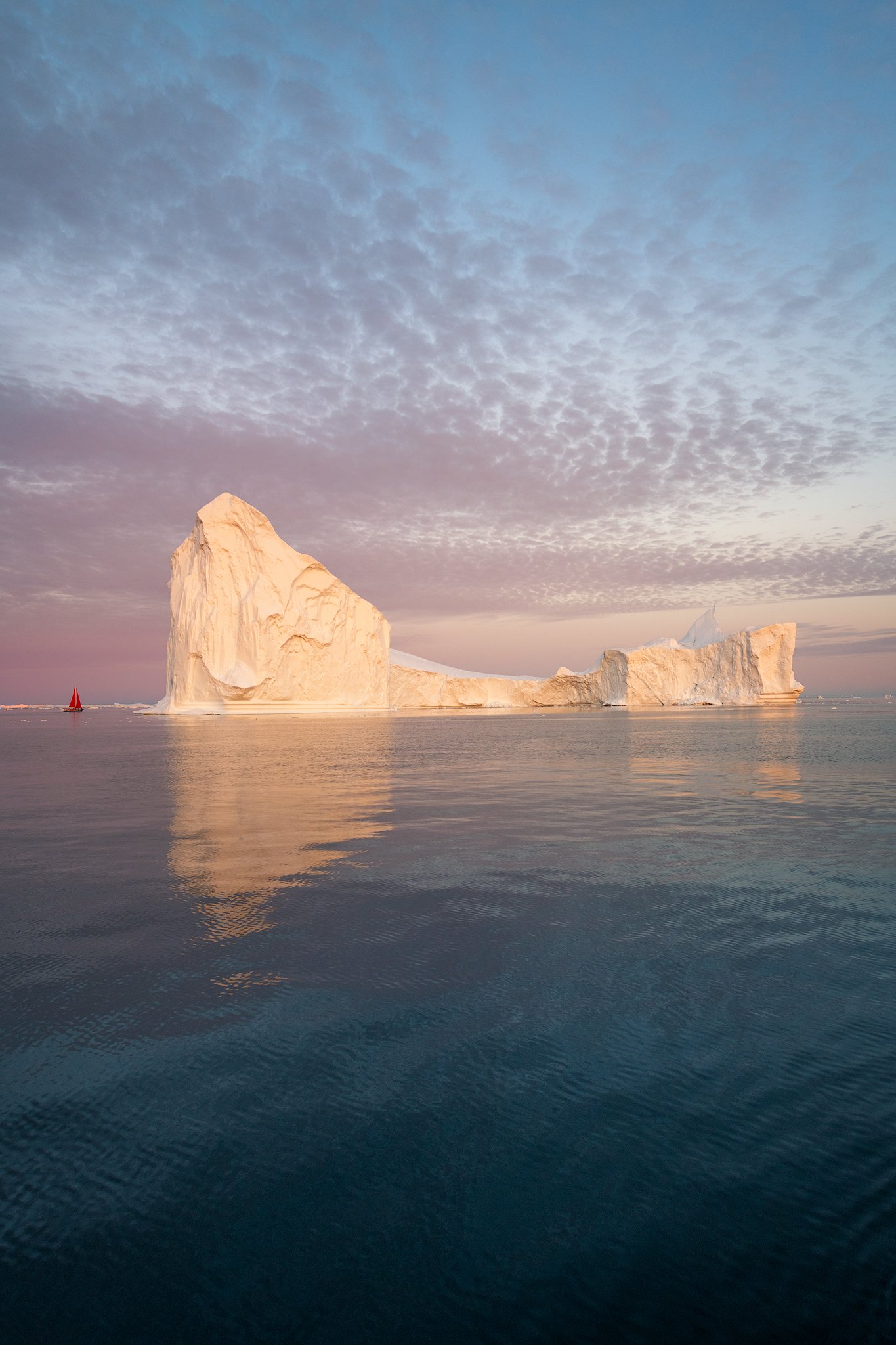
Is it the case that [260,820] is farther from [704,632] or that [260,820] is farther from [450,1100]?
[704,632]

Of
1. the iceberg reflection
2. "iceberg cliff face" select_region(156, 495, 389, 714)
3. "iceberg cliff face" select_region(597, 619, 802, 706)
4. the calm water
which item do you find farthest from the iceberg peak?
the calm water

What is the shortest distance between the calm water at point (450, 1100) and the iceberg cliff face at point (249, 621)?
41.8 meters

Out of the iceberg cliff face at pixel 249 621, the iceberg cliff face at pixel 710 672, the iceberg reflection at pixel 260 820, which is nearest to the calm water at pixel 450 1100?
the iceberg reflection at pixel 260 820

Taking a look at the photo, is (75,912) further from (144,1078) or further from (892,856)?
(892,856)

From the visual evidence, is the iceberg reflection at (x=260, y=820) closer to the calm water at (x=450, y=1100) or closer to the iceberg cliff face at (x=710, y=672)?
the calm water at (x=450, y=1100)

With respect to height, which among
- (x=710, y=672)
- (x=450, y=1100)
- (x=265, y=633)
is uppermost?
(x=265, y=633)

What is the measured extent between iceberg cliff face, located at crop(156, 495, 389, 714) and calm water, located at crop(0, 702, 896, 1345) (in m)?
41.8

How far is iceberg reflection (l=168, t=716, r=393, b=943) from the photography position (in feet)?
17.0

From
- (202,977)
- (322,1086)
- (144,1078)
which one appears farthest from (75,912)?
(322,1086)

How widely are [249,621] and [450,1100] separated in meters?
45.8

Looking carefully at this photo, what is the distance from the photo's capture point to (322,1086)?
254 cm

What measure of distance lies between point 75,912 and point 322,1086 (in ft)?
9.79

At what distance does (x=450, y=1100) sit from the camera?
244 cm

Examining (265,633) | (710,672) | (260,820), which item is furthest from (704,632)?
(260,820)
